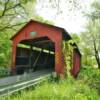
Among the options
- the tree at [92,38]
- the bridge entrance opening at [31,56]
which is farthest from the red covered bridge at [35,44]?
the tree at [92,38]

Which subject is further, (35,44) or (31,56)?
(35,44)

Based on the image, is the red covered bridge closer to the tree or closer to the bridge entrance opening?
the bridge entrance opening

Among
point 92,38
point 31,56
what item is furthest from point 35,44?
point 92,38

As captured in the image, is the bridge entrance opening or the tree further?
the tree

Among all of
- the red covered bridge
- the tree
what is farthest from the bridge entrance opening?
the tree

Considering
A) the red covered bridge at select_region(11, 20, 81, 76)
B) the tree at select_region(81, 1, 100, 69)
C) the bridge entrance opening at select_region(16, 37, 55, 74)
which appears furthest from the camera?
the tree at select_region(81, 1, 100, 69)

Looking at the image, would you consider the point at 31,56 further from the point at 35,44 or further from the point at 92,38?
the point at 92,38

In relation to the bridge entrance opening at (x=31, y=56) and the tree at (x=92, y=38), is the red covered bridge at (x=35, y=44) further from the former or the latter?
the tree at (x=92, y=38)

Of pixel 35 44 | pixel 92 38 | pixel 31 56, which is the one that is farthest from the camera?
pixel 92 38

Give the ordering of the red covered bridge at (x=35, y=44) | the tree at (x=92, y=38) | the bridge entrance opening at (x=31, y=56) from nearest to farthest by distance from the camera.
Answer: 1. the red covered bridge at (x=35, y=44)
2. the bridge entrance opening at (x=31, y=56)
3. the tree at (x=92, y=38)

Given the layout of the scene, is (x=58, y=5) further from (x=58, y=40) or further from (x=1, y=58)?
(x=1, y=58)

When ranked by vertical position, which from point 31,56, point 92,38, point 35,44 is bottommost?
point 31,56

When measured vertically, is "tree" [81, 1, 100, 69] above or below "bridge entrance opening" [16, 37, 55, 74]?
above

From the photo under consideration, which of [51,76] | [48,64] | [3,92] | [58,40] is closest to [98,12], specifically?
[58,40]
